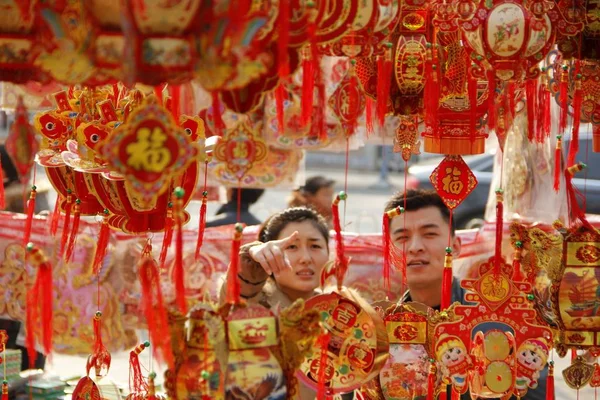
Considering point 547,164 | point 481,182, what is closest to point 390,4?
point 547,164

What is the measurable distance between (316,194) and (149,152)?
139 inches

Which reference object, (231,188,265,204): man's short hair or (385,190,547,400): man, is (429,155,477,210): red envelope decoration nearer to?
(385,190,547,400): man

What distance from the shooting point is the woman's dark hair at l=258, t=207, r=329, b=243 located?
3.38 m

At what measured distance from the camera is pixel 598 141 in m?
3.17

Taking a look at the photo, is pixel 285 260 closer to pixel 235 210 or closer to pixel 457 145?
pixel 457 145

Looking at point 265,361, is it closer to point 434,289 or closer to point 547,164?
point 434,289

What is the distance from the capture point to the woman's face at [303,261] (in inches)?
126

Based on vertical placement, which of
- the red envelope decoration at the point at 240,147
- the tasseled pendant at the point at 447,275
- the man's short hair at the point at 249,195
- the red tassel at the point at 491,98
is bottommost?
the man's short hair at the point at 249,195

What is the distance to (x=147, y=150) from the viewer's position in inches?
81.1

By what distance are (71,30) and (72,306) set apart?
105 inches

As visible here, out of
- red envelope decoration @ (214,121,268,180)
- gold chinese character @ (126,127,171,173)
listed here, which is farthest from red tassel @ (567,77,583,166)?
red envelope decoration @ (214,121,268,180)

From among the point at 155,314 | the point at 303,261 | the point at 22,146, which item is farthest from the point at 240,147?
the point at 155,314

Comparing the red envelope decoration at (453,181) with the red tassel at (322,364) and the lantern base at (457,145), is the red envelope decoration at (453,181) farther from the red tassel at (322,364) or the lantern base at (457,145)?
the red tassel at (322,364)

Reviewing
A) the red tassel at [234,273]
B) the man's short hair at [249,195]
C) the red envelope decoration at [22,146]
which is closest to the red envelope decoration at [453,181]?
the red tassel at [234,273]
